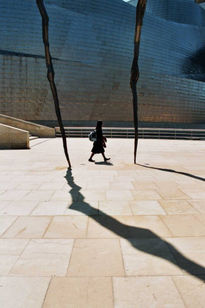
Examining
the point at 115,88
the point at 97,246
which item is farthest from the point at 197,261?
the point at 115,88

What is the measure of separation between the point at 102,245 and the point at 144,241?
53 cm

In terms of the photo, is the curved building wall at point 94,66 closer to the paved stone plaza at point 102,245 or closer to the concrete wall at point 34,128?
the concrete wall at point 34,128

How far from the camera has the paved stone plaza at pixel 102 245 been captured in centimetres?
186

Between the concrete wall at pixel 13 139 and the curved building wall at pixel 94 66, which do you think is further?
the curved building wall at pixel 94 66

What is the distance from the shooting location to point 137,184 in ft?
17.7

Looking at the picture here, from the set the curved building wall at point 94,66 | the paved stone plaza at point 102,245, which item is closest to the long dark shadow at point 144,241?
the paved stone plaza at point 102,245

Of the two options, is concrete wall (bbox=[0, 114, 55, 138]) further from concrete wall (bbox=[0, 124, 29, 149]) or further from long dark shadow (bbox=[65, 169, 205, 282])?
long dark shadow (bbox=[65, 169, 205, 282])

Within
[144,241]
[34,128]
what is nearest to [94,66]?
[34,128]

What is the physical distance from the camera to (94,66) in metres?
32.5

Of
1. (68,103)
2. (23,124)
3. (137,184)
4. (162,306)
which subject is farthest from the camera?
(68,103)

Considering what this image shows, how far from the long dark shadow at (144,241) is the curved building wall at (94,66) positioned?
28.5m

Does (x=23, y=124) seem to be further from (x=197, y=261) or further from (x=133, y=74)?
(x=197, y=261)

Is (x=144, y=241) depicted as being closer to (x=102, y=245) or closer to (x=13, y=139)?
(x=102, y=245)

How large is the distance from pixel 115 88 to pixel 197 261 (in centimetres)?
3318
